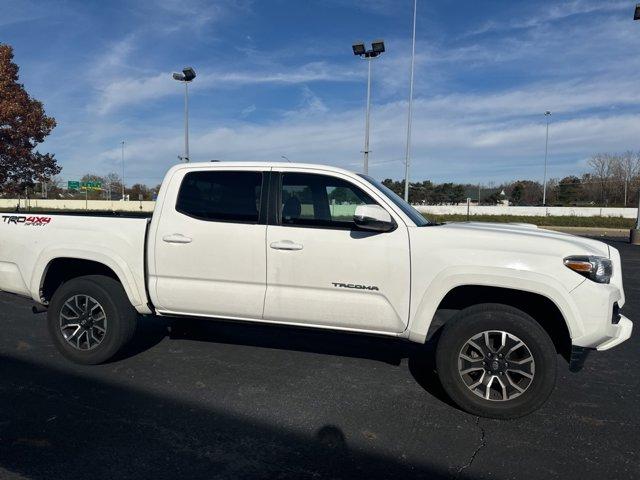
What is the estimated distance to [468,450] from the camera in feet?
10.8

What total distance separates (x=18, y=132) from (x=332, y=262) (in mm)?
27359

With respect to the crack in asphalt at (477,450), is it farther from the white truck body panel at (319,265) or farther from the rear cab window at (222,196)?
the rear cab window at (222,196)

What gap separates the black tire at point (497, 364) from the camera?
3.68 metres

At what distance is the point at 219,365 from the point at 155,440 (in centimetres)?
155

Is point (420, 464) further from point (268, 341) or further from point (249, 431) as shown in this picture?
point (268, 341)

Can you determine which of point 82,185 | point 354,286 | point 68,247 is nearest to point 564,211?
point 354,286

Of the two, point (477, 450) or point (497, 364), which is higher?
point (497, 364)

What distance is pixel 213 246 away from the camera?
4.36m

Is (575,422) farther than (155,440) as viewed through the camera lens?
Yes

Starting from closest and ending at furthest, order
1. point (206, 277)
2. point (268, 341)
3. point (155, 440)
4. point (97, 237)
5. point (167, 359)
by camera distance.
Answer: point (155, 440)
point (206, 277)
point (97, 237)
point (167, 359)
point (268, 341)

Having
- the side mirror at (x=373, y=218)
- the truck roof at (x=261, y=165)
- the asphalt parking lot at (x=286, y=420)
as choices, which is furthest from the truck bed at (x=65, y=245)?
the side mirror at (x=373, y=218)

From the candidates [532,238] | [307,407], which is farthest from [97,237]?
[532,238]

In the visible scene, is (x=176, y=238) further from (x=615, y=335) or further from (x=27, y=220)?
(x=615, y=335)

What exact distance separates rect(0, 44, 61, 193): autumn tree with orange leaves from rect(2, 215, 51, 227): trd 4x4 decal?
23.8m
